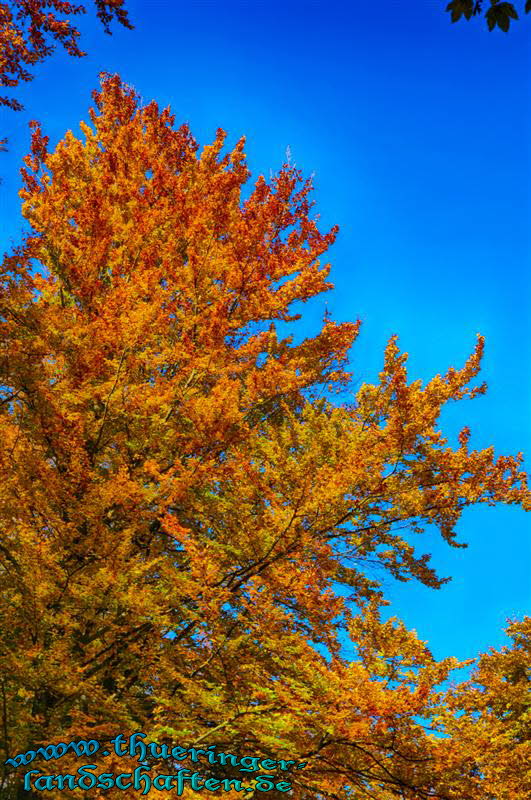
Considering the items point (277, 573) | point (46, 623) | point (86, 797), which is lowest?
point (86, 797)

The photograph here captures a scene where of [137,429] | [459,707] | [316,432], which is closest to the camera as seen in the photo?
[459,707]

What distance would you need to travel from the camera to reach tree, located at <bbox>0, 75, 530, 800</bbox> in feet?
14.1

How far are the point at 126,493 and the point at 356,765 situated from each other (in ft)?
10.2

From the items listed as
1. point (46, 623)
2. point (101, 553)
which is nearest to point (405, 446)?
point (101, 553)

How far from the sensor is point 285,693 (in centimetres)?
403

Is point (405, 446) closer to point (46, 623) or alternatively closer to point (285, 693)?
point (285, 693)

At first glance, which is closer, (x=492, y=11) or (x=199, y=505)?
(x=492, y=11)

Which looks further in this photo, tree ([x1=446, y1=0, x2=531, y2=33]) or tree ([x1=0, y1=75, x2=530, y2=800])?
tree ([x1=0, y1=75, x2=530, y2=800])

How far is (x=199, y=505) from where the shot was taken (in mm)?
5629

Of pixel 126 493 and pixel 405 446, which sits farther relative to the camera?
pixel 405 446

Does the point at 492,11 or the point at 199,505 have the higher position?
the point at 492,11

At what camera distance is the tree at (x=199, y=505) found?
4297 millimetres

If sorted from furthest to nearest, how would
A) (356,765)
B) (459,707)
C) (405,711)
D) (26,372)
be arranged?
(459,707) → (26,372) → (356,765) → (405,711)

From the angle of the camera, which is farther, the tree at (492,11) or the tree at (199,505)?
the tree at (199,505)
